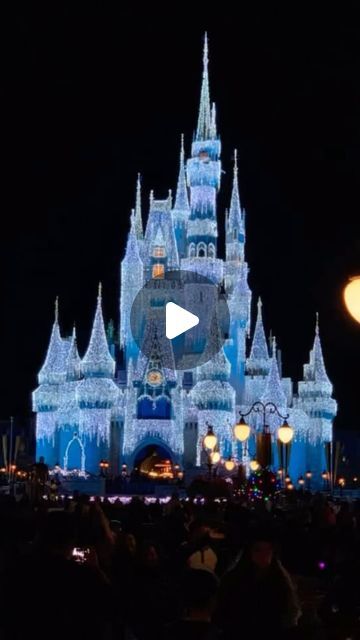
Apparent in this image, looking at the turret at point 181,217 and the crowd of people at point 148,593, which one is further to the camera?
the turret at point 181,217

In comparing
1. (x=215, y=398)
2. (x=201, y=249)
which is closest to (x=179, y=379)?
(x=215, y=398)

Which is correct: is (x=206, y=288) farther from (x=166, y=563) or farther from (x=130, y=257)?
(x=166, y=563)

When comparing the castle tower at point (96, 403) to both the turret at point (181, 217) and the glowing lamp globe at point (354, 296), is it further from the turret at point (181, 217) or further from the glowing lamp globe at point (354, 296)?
the glowing lamp globe at point (354, 296)

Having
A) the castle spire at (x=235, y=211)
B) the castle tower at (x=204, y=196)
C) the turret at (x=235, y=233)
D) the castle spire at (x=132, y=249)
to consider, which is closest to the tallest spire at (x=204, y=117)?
the castle tower at (x=204, y=196)

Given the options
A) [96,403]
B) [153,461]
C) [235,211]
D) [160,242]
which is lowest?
[153,461]

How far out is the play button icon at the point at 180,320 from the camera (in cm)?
6481

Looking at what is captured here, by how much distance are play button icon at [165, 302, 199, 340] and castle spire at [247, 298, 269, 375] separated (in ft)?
13.3

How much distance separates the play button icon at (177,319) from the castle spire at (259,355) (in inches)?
159

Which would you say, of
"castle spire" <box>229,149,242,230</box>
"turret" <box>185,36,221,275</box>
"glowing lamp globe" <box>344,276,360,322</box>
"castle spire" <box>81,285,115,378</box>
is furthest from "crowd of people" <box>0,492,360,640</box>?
"castle spire" <box>229,149,242,230</box>

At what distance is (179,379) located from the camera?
2566 inches

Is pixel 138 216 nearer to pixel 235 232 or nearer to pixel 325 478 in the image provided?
pixel 235 232

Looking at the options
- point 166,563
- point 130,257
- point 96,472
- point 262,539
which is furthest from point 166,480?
point 262,539

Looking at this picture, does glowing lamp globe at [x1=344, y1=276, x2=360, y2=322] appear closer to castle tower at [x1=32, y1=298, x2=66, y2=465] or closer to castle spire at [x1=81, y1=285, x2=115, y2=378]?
castle spire at [x1=81, y1=285, x2=115, y2=378]

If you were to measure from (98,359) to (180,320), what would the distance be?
781cm
